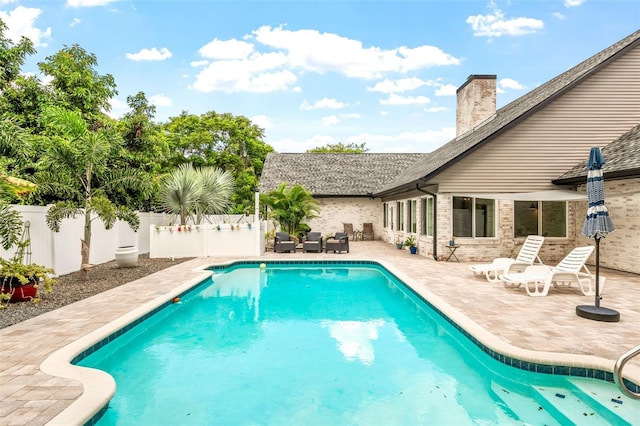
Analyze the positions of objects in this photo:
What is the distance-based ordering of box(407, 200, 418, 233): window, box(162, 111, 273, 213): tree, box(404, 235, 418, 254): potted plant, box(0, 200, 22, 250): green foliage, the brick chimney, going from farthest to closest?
1. box(162, 111, 273, 213): tree
2. box(407, 200, 418, 233): window
3. box(404, 235, 418, 254): potted plant
4. the brick chimney
5. box(0, 200, 22, 250): green foliage

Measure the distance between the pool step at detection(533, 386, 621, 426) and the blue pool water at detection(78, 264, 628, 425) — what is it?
0.05 feet

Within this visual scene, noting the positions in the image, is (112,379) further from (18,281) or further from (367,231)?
(367,231)

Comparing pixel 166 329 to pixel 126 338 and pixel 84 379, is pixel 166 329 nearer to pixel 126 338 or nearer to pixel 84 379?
pixel 126 338

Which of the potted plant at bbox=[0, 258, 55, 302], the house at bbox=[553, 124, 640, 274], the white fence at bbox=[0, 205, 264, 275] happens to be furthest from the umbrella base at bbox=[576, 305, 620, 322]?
the white fence at bbox=[0, 205, 264, 275]

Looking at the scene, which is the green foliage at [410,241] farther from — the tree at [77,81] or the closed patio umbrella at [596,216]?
the tree at [77,81]

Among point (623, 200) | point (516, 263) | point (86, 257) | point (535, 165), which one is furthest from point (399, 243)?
point (86, 257)

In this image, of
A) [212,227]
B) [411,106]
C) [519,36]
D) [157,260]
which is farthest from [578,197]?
[411,106]

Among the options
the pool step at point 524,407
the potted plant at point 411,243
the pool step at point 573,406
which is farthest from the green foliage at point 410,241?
the pool step at point 573,406

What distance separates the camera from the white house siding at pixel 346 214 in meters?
24.1

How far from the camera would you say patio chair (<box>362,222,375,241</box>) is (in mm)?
24000

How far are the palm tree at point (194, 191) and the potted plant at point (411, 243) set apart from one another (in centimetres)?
892

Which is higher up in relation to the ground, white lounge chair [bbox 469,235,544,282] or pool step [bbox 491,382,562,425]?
Answer: white lounge chair [bbox 469,235,544,282]

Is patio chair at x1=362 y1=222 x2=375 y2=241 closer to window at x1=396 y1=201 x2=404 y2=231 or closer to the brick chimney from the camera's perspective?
window at x1=396 y1=201 x2=404 y2=231

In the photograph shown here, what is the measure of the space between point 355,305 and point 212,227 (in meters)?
8.90
